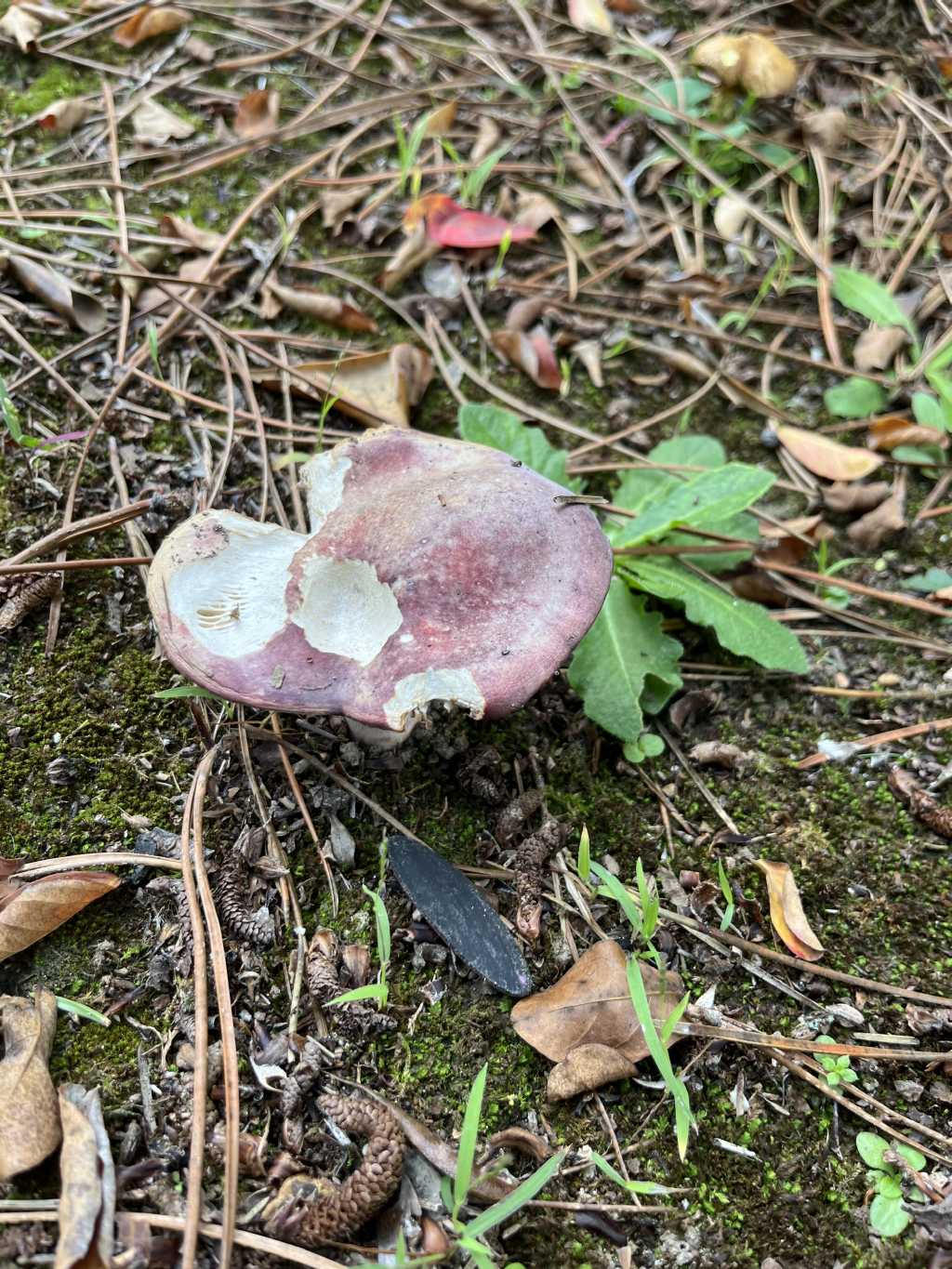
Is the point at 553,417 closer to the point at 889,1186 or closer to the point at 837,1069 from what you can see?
the point at 837,1069

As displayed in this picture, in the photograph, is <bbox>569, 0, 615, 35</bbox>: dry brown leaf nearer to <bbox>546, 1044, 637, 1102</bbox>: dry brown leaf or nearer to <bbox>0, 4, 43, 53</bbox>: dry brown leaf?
<bbox>0, 4, 43, 53</bbox>: dry brown leaf

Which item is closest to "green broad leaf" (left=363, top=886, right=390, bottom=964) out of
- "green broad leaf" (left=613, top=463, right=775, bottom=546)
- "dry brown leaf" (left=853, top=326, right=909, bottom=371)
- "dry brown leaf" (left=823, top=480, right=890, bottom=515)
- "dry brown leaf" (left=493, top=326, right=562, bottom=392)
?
"green broad leaf" (left=613, top=463, right=775, bottom=546)

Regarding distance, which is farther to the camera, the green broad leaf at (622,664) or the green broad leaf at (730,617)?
the green broad leaf at (730,617)

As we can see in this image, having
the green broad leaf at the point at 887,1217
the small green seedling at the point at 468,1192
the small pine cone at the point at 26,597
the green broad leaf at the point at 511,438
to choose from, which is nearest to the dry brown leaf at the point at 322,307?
the green broad leaf at the point at 511,438

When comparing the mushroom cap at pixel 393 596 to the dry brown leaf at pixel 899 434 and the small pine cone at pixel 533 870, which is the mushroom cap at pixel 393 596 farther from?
the dry brown leaf at pixel 899 434

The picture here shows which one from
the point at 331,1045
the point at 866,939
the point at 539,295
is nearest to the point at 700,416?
the point at 539,295

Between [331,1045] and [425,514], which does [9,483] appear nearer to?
[425,514]

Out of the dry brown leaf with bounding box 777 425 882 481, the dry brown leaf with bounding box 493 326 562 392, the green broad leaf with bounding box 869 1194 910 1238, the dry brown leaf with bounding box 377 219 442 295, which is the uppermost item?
the dry brown leaf with bounding box 377 219 442 295
